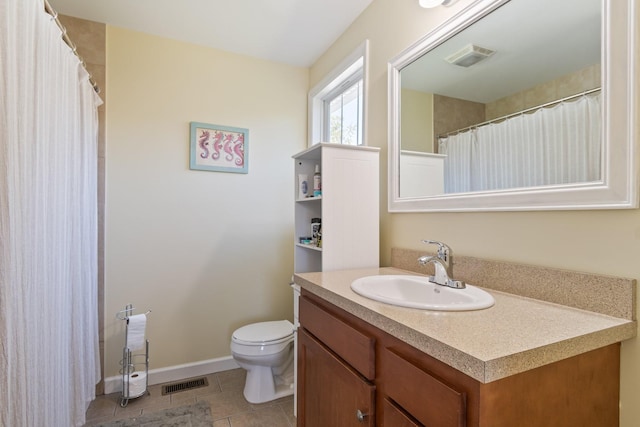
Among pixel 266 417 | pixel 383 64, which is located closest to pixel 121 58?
pixel 383 64

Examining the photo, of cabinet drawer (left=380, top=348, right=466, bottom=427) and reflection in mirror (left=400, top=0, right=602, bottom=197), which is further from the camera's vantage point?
reflection in mirror (left=400, top=0, right=602, bottom=197)

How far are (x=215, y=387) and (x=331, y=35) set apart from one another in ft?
8.36

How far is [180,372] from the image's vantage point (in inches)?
88.4

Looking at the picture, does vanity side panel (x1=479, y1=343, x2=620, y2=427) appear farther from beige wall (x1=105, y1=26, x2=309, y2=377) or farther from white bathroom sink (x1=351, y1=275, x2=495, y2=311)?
beige wall (x1=105, y1=26, x2=309, y2=377)

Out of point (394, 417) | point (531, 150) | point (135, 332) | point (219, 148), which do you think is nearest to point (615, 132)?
point (531, 150)

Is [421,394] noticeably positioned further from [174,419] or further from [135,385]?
[135,385]

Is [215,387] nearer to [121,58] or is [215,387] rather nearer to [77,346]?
[77,346]

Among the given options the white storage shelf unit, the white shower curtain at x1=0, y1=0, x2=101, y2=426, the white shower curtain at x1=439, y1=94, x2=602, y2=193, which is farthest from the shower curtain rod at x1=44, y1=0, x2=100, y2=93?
the white shower curtain at x1=439, y1=94, x2=602, y2=193

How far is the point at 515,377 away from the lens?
63 centimetres

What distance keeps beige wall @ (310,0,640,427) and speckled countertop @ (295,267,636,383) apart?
0.47 ft

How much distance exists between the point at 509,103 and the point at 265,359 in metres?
1.81

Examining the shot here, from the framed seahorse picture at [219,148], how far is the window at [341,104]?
576 mm

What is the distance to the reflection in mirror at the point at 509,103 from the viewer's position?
3.08 feet

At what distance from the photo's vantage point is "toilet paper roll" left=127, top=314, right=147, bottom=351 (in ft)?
6.44
